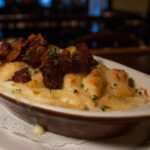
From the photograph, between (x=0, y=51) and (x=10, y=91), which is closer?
(x=10, y=91)

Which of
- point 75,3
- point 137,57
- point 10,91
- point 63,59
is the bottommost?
point 75,3

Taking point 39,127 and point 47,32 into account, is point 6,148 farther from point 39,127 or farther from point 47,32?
point 47,32

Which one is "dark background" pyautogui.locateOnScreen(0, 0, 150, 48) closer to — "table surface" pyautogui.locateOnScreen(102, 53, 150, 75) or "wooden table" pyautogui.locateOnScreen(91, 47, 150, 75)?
"wooden table" pyautogui.locateOnScreen(91, 47, 150, 75)

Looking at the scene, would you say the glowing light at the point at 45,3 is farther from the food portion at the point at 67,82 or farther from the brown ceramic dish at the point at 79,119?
the brown ceramic dish at the point at 79,119

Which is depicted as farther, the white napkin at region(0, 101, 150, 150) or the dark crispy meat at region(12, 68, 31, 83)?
the dark crispy meat at region(12, 68, 31, 83)

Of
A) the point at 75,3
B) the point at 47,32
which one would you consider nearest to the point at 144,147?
→ the point at 47,32

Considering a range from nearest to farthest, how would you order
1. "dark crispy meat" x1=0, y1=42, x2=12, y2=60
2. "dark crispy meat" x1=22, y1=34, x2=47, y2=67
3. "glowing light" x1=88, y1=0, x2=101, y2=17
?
"dark crispy meat" x1=22, y1=34, x2=47, y2=67 → "dark crispy meat" x1=0, y1=42, x2=12, y2=60 → "glowing light" x1=88, y1=0, x2=101, y2=17

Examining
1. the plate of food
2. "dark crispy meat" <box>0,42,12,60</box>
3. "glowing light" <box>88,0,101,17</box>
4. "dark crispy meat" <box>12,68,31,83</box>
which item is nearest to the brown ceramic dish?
the plate of food

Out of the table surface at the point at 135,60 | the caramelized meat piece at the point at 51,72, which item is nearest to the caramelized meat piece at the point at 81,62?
the caramelized meat piece at the point at 51,72
